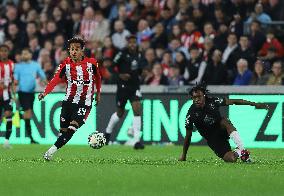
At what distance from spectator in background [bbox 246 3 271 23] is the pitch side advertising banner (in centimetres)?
286

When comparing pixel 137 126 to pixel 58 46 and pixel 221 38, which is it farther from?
pixel 58 46

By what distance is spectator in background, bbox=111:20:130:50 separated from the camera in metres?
24.4

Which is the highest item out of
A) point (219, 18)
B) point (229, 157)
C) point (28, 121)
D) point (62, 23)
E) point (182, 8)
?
point (182, 8)

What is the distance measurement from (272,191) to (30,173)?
3475 millimetres

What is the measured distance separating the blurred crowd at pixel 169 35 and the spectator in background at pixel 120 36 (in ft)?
0.08

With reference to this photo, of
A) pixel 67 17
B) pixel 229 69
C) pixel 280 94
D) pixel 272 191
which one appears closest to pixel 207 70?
pixel 229 69

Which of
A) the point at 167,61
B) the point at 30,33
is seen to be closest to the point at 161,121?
the point at 167,61

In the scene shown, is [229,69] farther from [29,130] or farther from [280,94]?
[29,130]

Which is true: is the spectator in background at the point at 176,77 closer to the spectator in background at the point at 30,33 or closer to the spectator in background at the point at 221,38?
the spectator in background at the point at 221,38

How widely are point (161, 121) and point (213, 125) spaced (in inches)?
248

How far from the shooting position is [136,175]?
12.5 meters

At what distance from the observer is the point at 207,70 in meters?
22.1

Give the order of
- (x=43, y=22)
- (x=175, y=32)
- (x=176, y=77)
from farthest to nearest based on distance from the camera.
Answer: (x=43, y=22), (x=175, y=32), (x=176, y=77)

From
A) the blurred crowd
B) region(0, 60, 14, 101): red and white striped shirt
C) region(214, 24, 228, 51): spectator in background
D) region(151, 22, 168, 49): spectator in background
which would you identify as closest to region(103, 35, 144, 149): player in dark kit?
the blurred crowd
